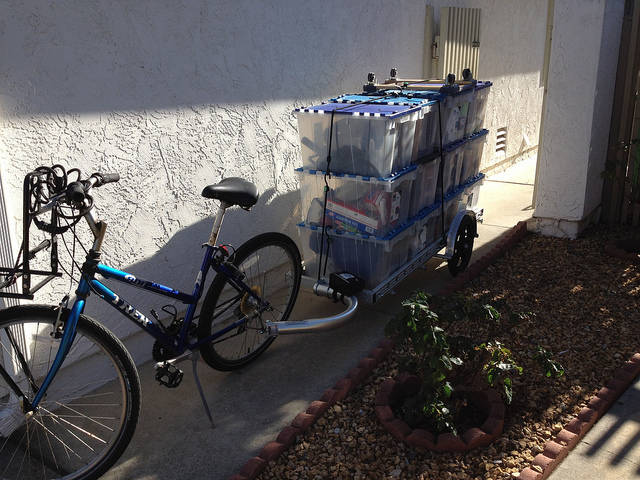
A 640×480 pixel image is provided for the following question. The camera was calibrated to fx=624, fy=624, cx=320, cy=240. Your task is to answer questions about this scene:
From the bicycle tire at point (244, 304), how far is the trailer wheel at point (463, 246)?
57.1 inches

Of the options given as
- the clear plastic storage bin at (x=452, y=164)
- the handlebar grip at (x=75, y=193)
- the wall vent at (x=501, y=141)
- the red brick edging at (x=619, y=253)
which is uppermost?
the handlebar grip at (x=75, y=193)

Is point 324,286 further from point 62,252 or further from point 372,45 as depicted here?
point 372,45

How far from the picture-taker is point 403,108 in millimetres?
4074

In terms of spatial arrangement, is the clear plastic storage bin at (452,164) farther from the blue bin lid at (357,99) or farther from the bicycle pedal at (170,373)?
the bicycle pedal at (170,373)

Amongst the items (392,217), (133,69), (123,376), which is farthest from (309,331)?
(133,69)

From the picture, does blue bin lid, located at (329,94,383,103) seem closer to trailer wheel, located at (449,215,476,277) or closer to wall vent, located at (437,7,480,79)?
trailer wheel, located at (449,215,476,277)

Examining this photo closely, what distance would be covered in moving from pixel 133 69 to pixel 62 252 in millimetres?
1177

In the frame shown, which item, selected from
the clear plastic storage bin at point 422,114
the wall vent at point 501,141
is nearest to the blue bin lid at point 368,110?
the clear plastic storage bin at point 422,114

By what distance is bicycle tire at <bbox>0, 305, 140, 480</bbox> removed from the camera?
3.00 metres

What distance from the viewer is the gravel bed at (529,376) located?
10.0 feet

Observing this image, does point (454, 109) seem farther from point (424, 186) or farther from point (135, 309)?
point (135, 309)

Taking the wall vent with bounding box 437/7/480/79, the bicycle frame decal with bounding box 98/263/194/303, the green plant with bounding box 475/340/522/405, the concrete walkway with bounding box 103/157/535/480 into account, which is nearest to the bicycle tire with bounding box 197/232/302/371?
the concrete walkway with bounding box 103/157/535/480

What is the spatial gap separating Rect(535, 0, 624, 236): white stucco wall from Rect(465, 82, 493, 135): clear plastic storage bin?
3.21 ft

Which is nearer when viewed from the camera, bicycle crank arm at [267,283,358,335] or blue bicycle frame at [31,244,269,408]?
blue bicycle frame at [31,244,269,408]
